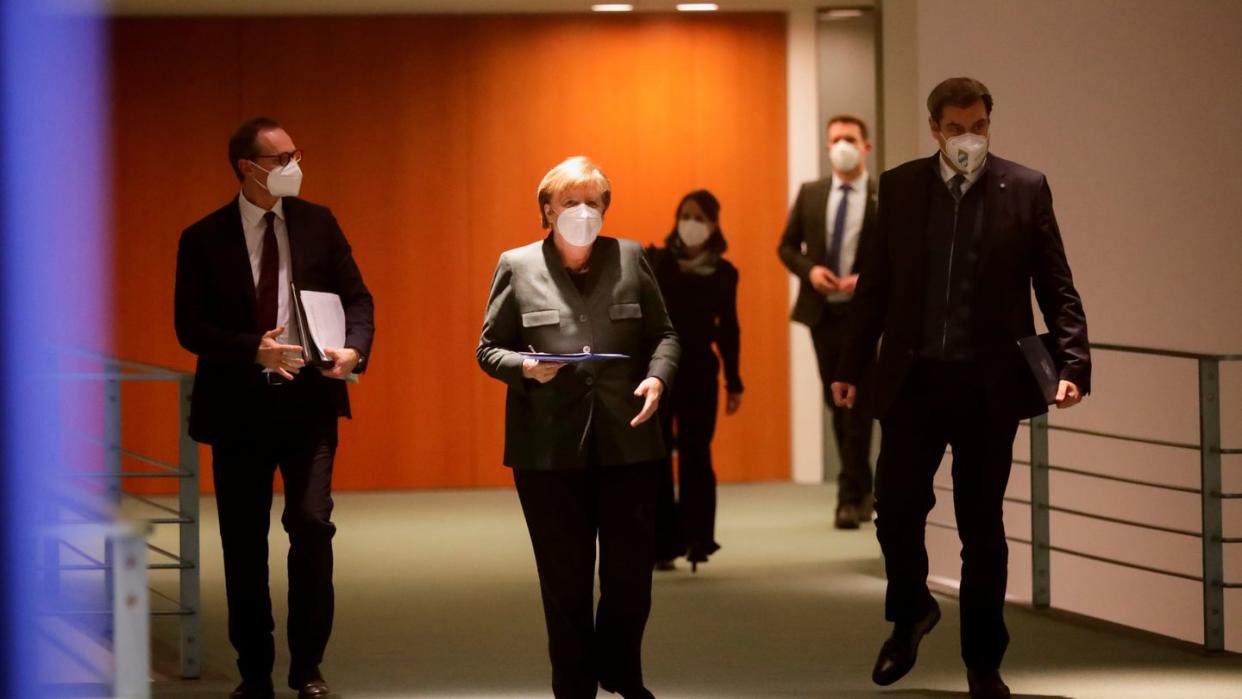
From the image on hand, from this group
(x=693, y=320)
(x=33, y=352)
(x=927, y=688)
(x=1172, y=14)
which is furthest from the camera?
(x=693, y=320)

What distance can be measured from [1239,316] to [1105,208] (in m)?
0.63

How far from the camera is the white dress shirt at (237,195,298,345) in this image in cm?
537

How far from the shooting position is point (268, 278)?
5.37 m

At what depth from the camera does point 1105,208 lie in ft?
23.7

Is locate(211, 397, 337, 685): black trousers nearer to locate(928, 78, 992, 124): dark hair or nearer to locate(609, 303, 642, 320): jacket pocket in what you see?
locate(609, 303, 642, 320): jacket pocket

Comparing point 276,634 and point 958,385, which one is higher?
point 958,385

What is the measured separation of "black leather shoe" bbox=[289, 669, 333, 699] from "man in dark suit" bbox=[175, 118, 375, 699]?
1 centimetres

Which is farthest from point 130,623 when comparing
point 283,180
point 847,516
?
point 847,516

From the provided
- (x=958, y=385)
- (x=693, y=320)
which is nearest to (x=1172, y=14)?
(x=693, y=320)

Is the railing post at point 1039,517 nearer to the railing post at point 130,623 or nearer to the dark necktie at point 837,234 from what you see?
the dark necktie at point 837,234

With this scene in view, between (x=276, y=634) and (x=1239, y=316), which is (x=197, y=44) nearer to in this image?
(x=276, y=634)

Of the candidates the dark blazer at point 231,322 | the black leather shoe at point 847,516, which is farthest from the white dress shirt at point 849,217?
the dark blazer at point 231,322

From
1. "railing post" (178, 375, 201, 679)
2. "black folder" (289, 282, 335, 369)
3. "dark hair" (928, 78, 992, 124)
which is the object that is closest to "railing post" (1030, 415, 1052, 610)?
"dark hair" (928, 78, 992, 124)

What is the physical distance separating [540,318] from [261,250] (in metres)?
0.94
